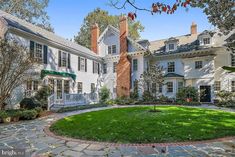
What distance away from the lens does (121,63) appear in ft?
79.3

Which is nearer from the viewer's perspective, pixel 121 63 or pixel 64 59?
pixel 64 59

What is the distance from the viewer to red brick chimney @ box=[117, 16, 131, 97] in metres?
23.6

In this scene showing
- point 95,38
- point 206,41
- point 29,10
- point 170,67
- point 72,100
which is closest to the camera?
point 72,100

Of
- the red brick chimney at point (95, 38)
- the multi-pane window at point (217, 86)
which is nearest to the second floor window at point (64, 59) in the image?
the red brick chimney at point (95, 38)

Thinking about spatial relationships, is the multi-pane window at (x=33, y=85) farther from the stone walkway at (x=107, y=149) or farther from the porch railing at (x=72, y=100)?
the stone walkway at (x=107, y=149)

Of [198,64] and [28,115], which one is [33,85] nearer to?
[28,115]

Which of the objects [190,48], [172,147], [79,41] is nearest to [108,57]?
[190,48]

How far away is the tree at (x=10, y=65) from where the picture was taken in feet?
36.1

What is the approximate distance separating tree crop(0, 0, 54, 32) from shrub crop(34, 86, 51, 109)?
19.5m

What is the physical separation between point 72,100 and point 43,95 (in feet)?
9.36

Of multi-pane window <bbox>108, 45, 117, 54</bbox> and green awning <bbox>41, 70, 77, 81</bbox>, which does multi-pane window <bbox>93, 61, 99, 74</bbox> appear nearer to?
multi-pane window <bbox>108, 45, 117, 54</bbox>

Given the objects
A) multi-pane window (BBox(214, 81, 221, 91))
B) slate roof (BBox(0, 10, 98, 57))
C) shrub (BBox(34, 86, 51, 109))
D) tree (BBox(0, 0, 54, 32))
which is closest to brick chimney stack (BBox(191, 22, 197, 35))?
multi-pane window (BBox(214, 81, 221, 91))

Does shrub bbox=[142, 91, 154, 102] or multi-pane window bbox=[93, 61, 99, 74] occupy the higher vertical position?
multi-pane window bbox=[93, 61, 99, 74]

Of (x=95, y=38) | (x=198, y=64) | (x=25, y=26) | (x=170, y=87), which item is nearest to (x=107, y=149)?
(x=25, y=26)
